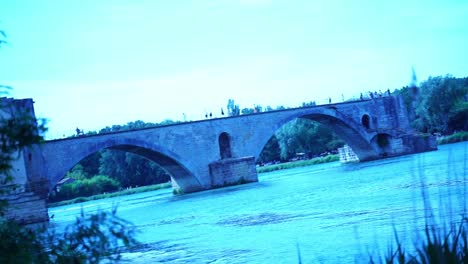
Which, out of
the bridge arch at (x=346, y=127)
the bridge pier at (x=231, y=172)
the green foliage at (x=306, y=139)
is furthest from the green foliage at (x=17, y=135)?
the green foliage at (x=306, y=139)

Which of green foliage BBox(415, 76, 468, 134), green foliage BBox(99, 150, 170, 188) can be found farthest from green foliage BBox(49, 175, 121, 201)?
green foliage BBox(415, 76, 468, 134)

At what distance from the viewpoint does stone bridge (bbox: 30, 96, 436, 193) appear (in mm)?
31531

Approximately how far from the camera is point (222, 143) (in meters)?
38.2

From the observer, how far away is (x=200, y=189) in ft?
119

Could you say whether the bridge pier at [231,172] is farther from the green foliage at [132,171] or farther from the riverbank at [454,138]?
the green foliage at [132,171]

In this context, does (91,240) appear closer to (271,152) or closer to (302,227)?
(302,227)

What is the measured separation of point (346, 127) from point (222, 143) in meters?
9.65

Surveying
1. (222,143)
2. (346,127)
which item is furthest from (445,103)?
(222,143)

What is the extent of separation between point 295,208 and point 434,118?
33.8 metres

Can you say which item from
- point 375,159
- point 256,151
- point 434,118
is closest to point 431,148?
point 375,159

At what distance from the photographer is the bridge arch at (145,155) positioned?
30.6m

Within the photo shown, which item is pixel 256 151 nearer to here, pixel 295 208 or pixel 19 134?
pixel 295 208

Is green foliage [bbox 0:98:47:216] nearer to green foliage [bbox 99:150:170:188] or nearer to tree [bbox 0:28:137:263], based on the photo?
tree [bbox 0:28:137:263]

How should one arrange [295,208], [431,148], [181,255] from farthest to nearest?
[431,148]
[295,208]
[181,255]
